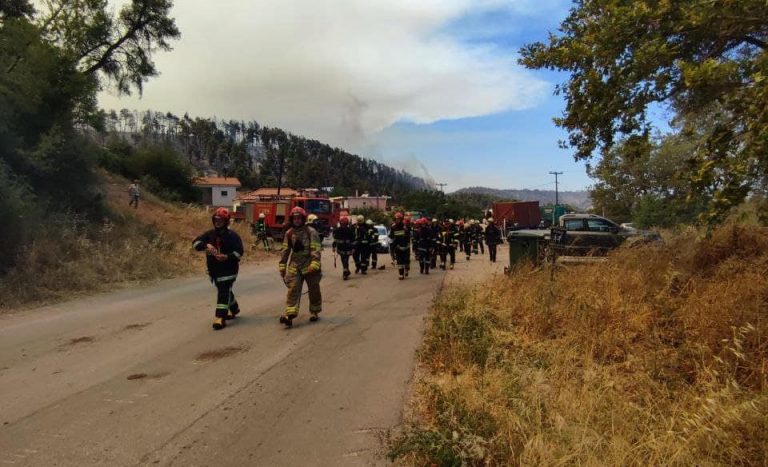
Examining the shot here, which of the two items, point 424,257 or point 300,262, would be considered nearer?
point 300,262

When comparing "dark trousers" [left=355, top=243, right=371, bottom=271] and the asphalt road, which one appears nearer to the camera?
the asphalt road

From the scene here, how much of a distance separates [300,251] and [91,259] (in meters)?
8.22

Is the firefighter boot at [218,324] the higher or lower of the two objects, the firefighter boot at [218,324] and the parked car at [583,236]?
the lower

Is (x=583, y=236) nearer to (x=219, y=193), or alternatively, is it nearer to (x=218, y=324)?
(x=218, y=324)

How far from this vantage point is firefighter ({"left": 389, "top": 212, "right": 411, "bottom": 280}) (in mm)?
14766

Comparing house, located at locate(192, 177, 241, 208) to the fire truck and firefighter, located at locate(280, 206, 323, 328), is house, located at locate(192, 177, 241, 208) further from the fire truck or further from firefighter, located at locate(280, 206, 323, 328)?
firefighter, located at locate(280, 206, 323, 328)

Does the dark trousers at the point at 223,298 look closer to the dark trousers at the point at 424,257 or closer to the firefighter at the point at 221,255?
the firefighter at the point at 221,255

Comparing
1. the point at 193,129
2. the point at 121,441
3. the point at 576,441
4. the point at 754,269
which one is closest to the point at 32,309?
the point at 121,441

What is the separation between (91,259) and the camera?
46.2 feet

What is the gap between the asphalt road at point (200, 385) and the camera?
405cm

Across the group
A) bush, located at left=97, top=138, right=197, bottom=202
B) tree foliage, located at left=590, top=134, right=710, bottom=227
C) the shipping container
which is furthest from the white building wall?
tree foliage, located at left=590, top=134, right=710, bottom=227

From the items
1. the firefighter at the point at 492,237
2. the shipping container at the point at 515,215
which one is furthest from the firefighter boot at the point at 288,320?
the shipping container at the point at 515,215

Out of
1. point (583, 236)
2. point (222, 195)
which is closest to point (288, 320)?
point (583, 236)

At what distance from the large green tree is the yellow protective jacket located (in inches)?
164
